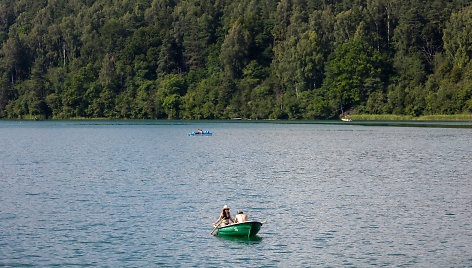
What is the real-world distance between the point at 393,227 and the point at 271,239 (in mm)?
8680

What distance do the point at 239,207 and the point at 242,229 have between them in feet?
33.0

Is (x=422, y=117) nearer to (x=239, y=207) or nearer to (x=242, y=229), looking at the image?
(x=239, y=207)

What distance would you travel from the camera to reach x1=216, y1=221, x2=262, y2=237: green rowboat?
34.2m

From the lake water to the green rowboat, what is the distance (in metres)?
0.56

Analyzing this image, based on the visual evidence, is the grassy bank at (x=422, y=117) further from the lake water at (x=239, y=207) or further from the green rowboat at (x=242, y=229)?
the green rowboat at (x=242, y=229)

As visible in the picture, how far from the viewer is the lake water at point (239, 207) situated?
31.6m

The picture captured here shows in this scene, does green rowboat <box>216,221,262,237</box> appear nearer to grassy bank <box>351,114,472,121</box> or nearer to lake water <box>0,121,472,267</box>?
lake water <box>0,121,472,267</box>

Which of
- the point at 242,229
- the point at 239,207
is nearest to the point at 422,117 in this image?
the point at 239,207

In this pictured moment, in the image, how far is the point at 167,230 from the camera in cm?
3722

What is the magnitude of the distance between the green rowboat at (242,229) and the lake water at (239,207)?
1.85 feet

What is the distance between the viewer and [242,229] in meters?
34.6

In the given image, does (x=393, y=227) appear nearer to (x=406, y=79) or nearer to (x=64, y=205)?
(x=64, y=205)

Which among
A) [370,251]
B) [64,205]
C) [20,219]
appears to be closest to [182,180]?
[64,205]

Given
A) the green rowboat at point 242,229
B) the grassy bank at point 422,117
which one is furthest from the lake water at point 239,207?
the grassy bank at point 422,117
